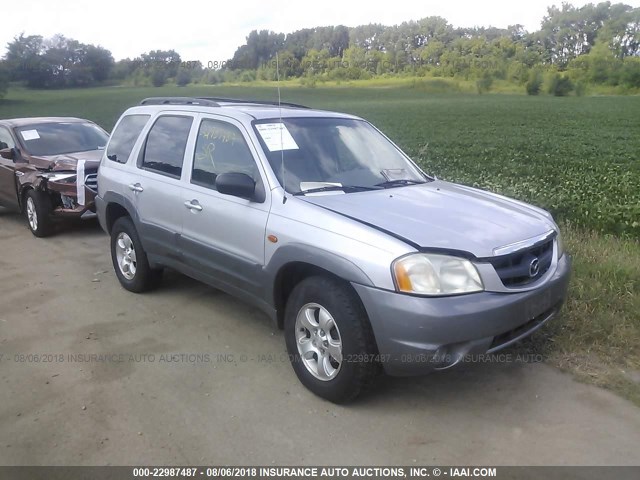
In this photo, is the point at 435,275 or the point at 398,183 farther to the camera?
the point at 398,183

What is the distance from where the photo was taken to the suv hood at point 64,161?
7.75 m

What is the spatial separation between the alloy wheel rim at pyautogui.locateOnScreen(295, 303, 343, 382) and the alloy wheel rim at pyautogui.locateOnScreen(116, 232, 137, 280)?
2438mm

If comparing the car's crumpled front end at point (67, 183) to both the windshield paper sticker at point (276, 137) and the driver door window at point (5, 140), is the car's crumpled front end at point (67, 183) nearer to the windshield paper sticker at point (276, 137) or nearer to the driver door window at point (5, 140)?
the driver door window at point (5, 140)

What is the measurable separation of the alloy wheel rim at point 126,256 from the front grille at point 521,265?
3.50m

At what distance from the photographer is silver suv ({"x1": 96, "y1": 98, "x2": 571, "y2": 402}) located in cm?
312

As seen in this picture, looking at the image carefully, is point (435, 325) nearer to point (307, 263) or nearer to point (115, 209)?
point (307, 263)

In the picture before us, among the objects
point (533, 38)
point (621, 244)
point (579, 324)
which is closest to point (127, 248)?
point (579, 324)

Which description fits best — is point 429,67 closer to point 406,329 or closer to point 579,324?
point 579,324

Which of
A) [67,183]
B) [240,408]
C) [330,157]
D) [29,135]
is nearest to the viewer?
[240,408]

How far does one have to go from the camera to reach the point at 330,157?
4.29m

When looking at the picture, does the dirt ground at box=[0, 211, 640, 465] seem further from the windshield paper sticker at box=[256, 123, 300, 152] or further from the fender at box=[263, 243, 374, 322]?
the windshield paper sticker at box=[256, 123, 300, 152]

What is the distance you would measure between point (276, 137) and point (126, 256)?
2.28 meters

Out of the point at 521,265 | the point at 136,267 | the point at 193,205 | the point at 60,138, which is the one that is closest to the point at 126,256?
the point at 136,267

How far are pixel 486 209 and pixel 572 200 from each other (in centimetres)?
383
